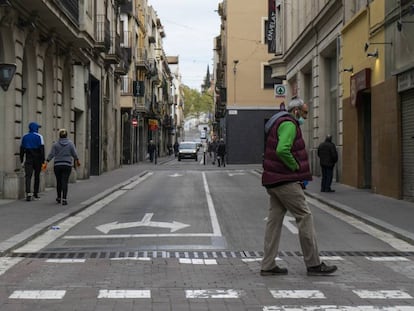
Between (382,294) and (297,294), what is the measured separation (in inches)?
35.7

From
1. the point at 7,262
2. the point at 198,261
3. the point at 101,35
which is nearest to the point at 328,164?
the point at 198,261

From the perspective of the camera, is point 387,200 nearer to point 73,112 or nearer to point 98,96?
point 73,112

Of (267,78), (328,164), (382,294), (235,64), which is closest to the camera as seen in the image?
(382,294)

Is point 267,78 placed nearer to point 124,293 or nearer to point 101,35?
point 101,35

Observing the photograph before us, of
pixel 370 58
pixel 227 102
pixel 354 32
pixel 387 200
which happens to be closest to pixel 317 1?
pixel 354 32

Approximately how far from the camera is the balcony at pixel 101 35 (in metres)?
27.1

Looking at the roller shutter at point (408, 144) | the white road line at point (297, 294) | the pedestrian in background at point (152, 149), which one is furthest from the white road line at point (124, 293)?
the pedestrian in background at point (152, 149)

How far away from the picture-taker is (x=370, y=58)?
18578 mm

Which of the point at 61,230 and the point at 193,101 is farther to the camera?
the point at 193,101

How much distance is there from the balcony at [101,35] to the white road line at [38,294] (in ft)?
69.2

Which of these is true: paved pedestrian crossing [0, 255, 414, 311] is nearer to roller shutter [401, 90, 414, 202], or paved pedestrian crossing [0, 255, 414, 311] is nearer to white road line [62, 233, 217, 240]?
A: white road line [62, 233, 217, 240]

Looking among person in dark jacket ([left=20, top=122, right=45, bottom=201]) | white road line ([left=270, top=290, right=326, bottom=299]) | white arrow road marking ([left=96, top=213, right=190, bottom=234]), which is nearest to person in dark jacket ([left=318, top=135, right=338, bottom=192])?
white arrow road marking ([left=96, top=213, right=190, bottom=234])

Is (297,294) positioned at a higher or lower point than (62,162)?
lower

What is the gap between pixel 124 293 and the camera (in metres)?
6.70
